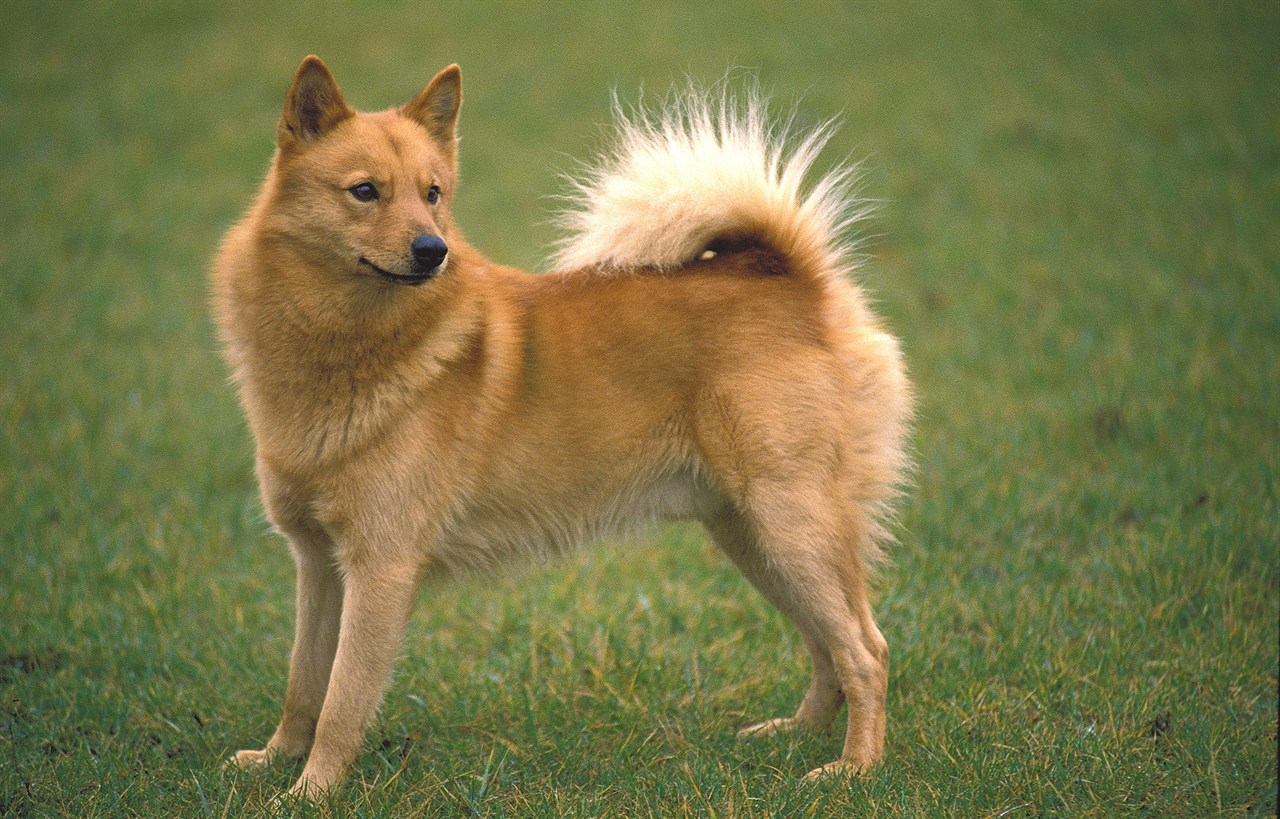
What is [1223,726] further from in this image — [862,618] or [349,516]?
[349,516]

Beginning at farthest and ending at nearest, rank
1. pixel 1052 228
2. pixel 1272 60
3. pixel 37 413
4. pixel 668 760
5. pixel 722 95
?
A: pixel 1272 60
pixel 1052 228
pixel 37 413
pixel 722 95
pixel 668 760

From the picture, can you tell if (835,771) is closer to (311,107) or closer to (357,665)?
(357,665)

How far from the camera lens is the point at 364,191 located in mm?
3158

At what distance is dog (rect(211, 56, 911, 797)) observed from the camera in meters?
3.19

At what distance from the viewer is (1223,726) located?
11.1 ft

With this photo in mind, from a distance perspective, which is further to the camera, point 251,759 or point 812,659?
point 812,659

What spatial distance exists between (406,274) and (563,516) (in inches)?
34.6

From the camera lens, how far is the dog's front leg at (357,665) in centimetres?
316

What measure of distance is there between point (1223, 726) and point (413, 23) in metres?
13.2

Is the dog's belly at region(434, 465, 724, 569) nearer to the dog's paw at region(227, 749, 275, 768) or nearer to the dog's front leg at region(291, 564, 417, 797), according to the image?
the dog's front leg at region(291, 564, 417, 797)

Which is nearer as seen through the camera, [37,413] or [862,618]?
[862,618]

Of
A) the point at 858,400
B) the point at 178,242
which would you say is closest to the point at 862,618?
the point at 858,400

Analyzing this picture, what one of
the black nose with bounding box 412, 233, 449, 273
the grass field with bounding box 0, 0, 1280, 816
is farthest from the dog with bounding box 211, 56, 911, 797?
the grass field with bounding box 0, 0, 1280, 816

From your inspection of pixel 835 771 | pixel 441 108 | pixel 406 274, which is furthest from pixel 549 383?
pixel 835 771
